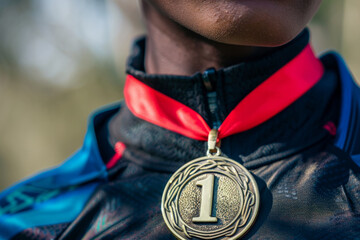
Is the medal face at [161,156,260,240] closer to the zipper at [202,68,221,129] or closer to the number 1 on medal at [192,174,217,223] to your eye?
the number 1 on medal at [192,174,217,223]

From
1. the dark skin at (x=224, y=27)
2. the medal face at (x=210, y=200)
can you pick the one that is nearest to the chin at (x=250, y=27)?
the dark skin at (x=224, y=27)

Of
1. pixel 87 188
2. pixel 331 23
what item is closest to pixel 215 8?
pixel 87 188

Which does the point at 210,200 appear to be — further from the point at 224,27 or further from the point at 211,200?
the point at 224,27

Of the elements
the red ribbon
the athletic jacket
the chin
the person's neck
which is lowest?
the athletic jacket

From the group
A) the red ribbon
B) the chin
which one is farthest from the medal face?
the chin

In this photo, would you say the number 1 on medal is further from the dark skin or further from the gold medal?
the dark skin

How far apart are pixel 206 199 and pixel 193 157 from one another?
0.18 meters

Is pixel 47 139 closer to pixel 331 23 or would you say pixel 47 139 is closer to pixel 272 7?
pixel 331 23

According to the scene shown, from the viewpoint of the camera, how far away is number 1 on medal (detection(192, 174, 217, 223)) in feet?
3.45

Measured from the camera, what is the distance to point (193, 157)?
123 centimetres

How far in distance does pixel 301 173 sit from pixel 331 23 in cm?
527

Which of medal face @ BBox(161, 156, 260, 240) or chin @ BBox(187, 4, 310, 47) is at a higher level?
chin @ BBox(187, 4, 310, 47)

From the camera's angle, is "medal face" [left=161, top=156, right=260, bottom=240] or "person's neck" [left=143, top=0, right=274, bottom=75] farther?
"person's neck" [left=143, top=0, right=274, bottom=75]

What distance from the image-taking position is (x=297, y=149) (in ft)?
3.82
